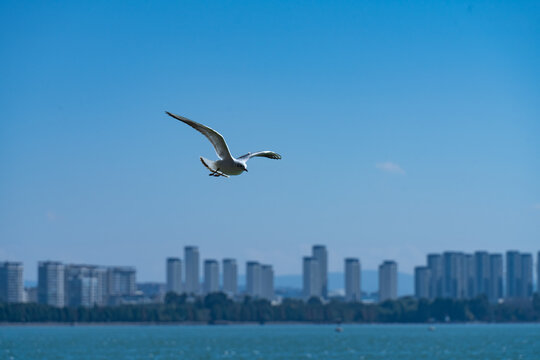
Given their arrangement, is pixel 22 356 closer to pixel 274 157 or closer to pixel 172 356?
pixel 172 356

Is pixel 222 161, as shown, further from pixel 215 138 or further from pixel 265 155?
pixel 265 155

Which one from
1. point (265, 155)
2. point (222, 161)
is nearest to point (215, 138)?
point (222, 161)

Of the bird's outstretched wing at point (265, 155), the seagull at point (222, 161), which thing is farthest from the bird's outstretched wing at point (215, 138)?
the bird's outstretched wing at point (265, 155)

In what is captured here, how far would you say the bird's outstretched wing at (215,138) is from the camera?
811 inches

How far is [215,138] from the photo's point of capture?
21.8 m

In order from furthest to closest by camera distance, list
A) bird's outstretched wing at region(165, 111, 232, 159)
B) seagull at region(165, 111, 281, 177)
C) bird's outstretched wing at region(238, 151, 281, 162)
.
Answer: bird's outstretched wing at region(238, 151, 281, 162) → seagull at region(165, 111, 281, 177) → bird's outstretched wing at region(165, 111, 232, 159)

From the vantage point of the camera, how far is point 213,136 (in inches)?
852

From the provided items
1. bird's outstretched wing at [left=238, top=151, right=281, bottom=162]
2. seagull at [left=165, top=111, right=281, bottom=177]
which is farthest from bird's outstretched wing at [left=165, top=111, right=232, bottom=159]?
bird's outstretched wing at [left=238, top=151, right=281, bottom=162]

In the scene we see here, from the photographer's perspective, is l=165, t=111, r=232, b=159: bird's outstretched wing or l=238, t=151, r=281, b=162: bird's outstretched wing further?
l=238, t=151, r=281, b=162: bird's outstretched wing

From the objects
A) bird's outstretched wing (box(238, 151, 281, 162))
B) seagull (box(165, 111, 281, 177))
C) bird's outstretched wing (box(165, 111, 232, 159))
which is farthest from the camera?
bird's outstretched wing (box(238, 151, 281, 162))

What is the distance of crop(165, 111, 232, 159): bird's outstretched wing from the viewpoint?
20609mm

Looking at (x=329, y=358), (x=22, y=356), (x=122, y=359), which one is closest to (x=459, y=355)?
(x=329, y=358)

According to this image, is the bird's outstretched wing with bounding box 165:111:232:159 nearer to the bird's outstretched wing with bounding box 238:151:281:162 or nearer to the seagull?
the seagull

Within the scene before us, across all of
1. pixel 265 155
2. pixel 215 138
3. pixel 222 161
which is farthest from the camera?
pixel 265 155
